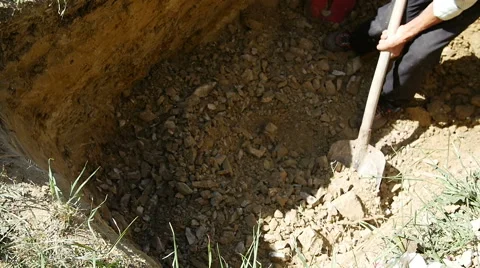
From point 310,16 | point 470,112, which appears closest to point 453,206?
point 470,112

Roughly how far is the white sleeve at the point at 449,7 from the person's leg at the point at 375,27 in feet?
0.72

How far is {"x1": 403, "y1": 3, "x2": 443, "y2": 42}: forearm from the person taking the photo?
2943mm

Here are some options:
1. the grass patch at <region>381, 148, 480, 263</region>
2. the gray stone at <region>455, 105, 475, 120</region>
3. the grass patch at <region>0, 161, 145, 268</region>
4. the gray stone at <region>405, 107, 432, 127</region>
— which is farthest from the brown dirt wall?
the gray stone at <region>455, 105, 475, 120</region>

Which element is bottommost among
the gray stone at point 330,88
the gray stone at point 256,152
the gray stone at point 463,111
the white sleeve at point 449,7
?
the gray stone at point 463,111

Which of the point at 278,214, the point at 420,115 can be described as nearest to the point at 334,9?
the point at 420,115

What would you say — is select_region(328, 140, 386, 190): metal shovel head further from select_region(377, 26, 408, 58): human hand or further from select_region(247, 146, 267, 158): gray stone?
select_region(377, 26, 408, 58): human hand

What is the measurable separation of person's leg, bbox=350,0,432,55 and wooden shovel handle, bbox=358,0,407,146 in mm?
104

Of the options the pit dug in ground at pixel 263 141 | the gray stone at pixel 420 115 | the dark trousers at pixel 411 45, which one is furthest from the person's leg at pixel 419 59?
the pit dug in ground at pixel 263 141

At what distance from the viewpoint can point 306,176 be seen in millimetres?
3305

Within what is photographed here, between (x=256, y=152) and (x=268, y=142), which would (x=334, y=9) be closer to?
(x=268, y=142)

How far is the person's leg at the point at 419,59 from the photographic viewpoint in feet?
9.91

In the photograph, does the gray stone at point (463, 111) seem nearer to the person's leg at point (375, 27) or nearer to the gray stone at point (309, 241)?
the person's leg at point (375, 27)

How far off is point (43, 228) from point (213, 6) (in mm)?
1817

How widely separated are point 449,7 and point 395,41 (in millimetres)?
344
